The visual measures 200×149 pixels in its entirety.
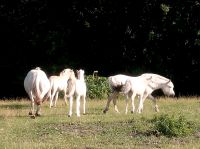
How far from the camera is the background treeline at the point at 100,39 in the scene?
34.3 metres

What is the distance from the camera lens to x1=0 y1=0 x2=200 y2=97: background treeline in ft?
113

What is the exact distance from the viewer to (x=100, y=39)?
35688 mm

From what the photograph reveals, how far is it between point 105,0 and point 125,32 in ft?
7.53

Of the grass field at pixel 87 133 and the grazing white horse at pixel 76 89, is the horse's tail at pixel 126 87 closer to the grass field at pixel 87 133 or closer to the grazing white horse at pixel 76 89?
the grazing white horse at pixel 76 89

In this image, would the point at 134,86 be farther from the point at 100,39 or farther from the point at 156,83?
the point at 100,39

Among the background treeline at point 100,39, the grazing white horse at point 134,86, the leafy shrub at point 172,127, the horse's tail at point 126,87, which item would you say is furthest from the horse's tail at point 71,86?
the background treeline at point 100,39

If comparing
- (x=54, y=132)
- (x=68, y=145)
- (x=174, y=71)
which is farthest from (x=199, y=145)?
(x=174, y=71)

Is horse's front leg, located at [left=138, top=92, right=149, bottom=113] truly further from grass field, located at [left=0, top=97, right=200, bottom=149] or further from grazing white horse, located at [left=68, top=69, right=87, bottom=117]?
grazing white horse, located at [left=68, top=69, right=87, bottom=117]

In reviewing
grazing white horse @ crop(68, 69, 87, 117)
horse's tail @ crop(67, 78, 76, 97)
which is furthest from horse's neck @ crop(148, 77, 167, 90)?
horse's tail @ crop(67, 78, 76, 97)

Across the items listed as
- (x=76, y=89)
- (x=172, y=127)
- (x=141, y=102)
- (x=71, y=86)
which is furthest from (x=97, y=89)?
(x=172, y=127)

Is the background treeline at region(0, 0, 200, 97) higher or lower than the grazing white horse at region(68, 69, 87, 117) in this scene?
higher

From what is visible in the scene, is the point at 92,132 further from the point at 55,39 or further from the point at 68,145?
the point at 55,39

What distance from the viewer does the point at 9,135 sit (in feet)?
45.3

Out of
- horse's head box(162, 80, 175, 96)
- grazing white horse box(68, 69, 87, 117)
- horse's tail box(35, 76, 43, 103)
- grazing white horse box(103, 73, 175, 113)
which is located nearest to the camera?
grazing white horse box(68, 69, 87, 117)
